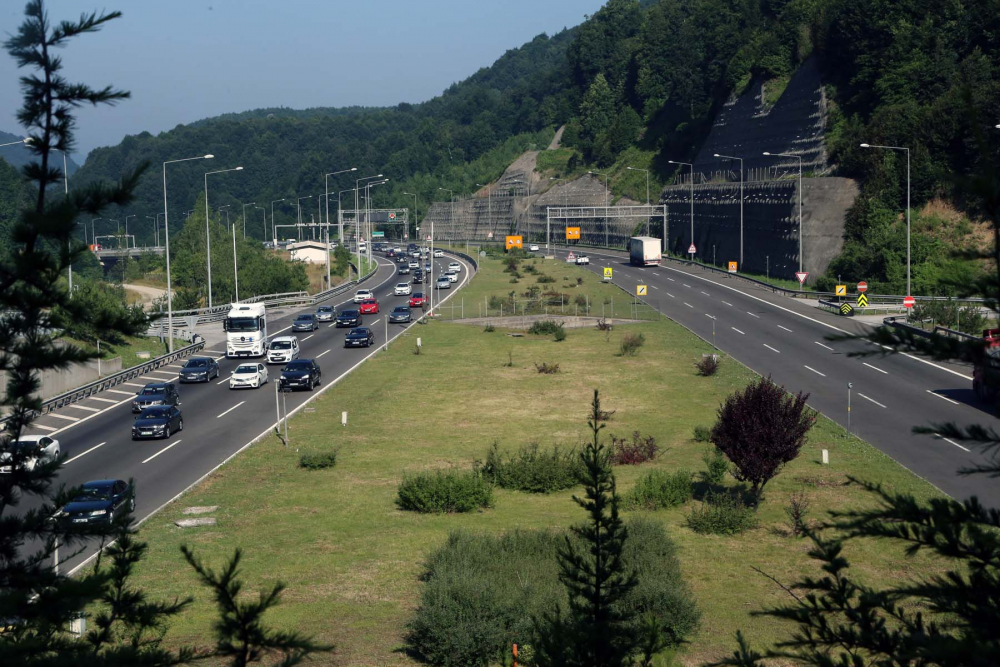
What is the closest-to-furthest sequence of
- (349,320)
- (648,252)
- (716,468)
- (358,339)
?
(716,468) < (358,339) < (349,320) < (648,252)

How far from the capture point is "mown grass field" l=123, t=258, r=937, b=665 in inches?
730

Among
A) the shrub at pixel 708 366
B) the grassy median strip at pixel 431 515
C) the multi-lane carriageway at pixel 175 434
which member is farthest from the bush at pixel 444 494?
the shrub at pixel 708 366

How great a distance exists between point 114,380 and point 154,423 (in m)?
14.3

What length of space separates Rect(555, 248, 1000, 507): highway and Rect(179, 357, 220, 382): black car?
2687cm

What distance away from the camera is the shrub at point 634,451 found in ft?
101

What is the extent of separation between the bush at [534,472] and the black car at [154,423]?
43.8 ft

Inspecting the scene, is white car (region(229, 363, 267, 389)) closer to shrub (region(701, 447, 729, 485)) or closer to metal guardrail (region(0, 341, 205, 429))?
metal guardrail (region(0, 341, 205, 429))

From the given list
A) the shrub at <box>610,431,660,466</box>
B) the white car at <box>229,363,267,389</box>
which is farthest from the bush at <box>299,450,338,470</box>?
the white car at <box>229,363,267,389</box>

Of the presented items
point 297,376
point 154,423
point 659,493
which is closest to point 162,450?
point 154,423

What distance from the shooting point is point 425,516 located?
25438 mm

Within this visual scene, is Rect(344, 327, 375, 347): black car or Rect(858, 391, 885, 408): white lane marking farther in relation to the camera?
Rect(344, 327, 375, 347): black car

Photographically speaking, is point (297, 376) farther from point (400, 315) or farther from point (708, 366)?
point (400, 315)

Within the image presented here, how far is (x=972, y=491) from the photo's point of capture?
2625cm

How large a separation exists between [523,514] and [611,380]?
844 inches
